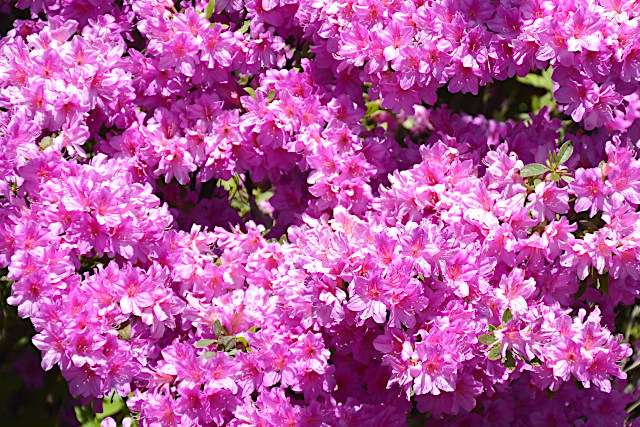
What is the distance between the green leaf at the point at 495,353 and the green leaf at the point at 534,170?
20.5 inches

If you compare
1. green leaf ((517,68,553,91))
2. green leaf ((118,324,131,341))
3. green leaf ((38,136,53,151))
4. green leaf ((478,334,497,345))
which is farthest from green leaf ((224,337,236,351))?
green leaf ((517,68,553,91))

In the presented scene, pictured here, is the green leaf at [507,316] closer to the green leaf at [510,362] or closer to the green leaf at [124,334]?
the green leaf at [510,362]

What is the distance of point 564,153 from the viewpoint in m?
2.91

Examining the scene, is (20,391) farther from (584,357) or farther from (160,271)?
(584,357)

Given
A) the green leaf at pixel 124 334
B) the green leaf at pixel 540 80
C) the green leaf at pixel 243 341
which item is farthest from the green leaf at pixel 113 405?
the green leaf at pixel 540 80

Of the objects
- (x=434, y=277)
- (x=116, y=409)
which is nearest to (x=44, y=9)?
(x=116, y=409)

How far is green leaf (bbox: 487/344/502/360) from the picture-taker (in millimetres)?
2689

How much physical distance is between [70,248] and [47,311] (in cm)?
20

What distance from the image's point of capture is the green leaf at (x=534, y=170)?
2.85 meters

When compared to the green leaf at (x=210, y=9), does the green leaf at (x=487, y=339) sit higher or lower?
lower

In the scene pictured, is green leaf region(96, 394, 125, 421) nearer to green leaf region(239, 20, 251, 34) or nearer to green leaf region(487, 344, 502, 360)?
green leaf region(239, 20, 251, 34)

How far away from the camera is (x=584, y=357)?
109 inches

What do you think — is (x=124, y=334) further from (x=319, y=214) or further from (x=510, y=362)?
(x=510, y=362)

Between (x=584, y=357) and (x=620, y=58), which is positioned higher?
(x=620, y=58)
